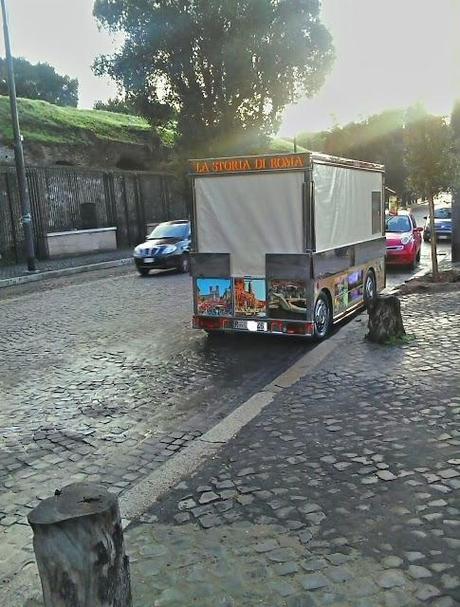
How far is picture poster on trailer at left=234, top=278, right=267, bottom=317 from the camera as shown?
8727 mm

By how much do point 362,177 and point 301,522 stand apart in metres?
7.86

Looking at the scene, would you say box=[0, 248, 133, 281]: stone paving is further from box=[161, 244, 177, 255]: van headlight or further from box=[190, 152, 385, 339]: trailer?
box=[190, 152, 385, 339]: trailer

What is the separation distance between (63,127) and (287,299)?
27.8 metres

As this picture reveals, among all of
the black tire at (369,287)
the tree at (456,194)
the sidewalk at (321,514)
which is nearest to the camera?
the sidewalk at (321,514)

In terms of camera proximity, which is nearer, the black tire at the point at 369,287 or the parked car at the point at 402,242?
the black tire at the point at 369,287

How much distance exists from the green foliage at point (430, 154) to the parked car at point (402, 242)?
3.23 m

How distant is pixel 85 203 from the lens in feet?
88.1

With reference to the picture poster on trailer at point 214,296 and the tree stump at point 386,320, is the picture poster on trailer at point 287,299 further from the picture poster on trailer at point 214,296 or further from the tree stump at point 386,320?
the tree stump at point 386,320

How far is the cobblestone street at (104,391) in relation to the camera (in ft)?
16.1

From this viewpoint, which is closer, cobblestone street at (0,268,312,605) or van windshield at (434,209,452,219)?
cobblestone street at (0,268,312,605)

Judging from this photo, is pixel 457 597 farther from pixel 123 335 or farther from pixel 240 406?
pixel 123 335

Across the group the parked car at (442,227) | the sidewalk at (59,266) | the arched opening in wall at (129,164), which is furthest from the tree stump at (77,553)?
the arched opening in wall at (129,164)

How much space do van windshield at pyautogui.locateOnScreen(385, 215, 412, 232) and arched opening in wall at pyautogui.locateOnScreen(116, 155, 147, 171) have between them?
2097 cm

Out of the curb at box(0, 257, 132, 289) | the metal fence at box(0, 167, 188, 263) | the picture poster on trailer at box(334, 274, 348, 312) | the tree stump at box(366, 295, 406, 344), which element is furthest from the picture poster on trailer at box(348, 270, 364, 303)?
the metal fence at box(0, 167, 188, 263)
